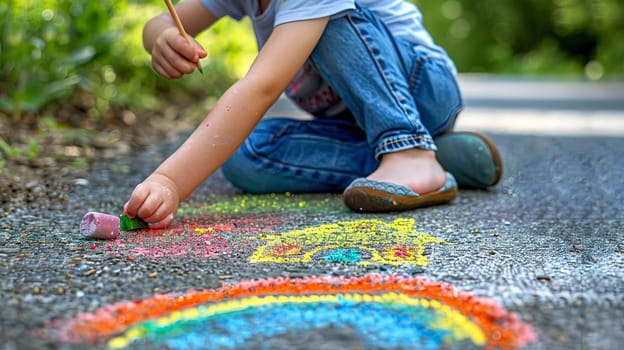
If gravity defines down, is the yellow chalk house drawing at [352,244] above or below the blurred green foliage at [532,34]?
above

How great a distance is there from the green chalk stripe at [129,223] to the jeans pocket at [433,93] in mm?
714

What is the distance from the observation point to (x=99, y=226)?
127 cm

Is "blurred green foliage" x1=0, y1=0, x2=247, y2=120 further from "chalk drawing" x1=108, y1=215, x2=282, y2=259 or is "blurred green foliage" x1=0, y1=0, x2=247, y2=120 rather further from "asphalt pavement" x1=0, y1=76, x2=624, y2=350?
"chalk drawing" x1=108, y1=215, x2=282, y2=259

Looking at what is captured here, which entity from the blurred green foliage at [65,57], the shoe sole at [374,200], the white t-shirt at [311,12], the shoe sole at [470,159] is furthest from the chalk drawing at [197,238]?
the blurred green foliage at [65,57]

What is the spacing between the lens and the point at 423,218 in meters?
1.48

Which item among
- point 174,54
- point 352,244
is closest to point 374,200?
point 352,244

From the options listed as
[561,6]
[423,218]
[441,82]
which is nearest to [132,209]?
[423,218]

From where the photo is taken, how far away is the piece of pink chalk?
50.0 inches

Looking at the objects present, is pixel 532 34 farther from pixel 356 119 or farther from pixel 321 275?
pixel 321 275

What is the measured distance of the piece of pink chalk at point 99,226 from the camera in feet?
4.17

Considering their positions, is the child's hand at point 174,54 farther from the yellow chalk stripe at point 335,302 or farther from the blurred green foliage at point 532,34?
the blurred green foliage at point 532,34

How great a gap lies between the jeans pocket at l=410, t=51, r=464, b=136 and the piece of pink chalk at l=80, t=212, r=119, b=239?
0.78m

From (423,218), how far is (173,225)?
0.46m

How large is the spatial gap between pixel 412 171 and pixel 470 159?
26 cm
